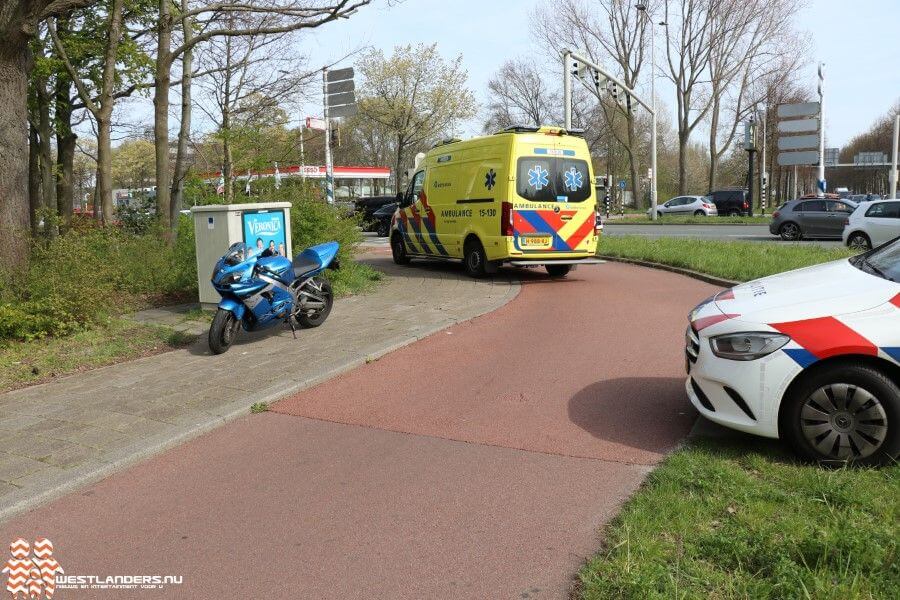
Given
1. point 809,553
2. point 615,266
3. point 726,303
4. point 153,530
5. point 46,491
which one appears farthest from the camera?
point 615,266

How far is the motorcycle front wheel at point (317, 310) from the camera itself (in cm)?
850

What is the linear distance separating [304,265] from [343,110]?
33.4 ft

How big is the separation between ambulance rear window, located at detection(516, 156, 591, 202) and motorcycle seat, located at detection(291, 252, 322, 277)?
15.6 feet

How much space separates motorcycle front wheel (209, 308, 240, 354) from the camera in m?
7.23

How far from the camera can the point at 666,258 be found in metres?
14.7

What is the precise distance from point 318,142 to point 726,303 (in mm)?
21883

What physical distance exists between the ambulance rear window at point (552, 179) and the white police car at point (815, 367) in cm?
796

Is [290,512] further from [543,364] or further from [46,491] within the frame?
[543,364]

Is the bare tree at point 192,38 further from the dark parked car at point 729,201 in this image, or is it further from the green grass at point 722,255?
the dark parked car at point 729,201

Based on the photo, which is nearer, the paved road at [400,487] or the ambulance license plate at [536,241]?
the paved road at [400,487]

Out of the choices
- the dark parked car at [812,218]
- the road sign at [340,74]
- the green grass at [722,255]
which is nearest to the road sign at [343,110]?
the road sign at [340,74]

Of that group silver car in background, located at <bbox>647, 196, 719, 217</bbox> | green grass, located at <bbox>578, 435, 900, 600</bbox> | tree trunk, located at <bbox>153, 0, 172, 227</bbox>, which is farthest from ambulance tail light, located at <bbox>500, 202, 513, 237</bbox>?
silver car in background, located at <bbox>647, 196, 719, 217</bbox>

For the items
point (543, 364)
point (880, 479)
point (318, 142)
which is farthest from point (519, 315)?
point (318, 142)

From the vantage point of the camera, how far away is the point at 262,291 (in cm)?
753
